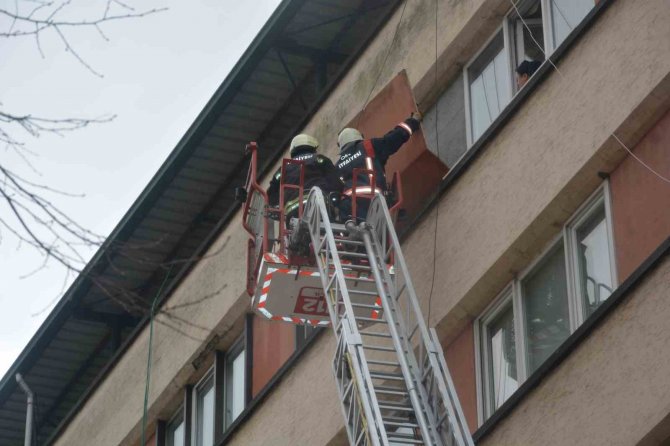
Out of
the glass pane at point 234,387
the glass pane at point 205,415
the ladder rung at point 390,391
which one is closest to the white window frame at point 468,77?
the ladder rung at point 390,391

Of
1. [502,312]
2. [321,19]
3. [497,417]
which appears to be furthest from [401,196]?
[321,19]

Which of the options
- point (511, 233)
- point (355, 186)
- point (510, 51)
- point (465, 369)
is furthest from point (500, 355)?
point (510, 51)

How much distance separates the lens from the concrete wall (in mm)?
11891

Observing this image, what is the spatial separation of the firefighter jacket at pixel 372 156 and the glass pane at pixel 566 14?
1697mm

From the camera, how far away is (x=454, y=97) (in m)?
17.2

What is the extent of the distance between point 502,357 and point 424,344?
53.7 inches

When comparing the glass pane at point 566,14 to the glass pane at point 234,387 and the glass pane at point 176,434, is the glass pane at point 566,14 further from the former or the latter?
the glass pane at point 176,434

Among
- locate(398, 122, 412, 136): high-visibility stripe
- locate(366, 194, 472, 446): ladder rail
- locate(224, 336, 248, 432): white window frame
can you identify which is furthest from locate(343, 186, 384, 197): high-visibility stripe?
locate(224, 336, 248, 432): white window frame

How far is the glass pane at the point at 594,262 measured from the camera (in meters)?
13.5

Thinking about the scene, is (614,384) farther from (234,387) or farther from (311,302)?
(234,387)

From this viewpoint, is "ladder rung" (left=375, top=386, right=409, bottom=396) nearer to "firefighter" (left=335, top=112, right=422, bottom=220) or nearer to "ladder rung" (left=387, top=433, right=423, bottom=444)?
"ladder rung" (left=387, top=433, right=423, bottom=444)

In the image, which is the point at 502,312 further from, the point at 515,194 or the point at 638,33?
the point at 638,33

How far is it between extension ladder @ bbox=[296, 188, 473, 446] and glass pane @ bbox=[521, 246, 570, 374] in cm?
99

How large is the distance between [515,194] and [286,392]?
4.51 metres
